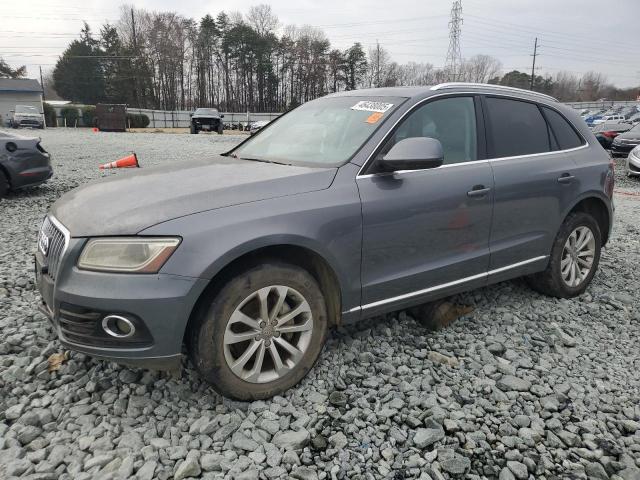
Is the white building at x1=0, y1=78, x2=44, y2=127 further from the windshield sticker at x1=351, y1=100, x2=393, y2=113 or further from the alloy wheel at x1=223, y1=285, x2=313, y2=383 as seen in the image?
the alloy wheel at x1=223, y1=285, x2=313, y2=383

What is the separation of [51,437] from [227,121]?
47.4 m

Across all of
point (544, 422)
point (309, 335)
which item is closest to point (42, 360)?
point (309, 335)

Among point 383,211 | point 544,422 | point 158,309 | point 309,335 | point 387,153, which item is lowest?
point 544,422

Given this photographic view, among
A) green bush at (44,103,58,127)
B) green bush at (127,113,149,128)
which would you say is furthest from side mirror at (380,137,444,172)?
green bush at (44,103,58,127)

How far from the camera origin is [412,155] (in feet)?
9.40

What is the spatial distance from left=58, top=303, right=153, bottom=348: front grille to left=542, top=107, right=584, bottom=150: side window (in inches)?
142

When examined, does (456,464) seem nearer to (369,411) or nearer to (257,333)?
(369,411)

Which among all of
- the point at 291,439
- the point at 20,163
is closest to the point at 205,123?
the point at 20,163

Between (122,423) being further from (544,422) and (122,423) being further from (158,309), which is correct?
(544,422)

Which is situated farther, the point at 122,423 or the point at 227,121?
the point at 227,121

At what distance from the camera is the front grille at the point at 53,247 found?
2490 millimetres

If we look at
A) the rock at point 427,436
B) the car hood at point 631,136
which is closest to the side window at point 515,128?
the rock at point 427,436

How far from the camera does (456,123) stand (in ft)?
11.5

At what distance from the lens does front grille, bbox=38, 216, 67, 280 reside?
2.49 meters
